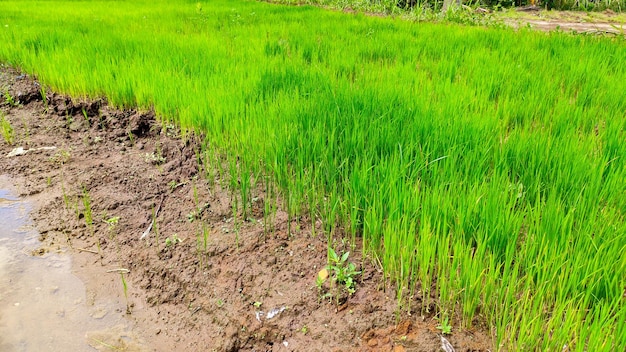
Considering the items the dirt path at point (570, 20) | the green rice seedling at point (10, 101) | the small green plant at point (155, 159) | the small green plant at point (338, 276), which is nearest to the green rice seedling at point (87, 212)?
the small green plant at point (155, 159)

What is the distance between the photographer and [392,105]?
7.61 feet

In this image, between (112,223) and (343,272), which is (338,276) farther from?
(112,223)

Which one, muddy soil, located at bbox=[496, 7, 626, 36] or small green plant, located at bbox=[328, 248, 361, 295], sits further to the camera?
muddy soil, located at bbox=[496, 7, 626, 36]

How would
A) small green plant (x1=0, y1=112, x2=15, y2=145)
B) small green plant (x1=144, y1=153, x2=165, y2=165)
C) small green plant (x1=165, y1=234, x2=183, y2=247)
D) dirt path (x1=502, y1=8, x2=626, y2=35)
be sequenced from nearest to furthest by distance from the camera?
small green plant (x1=165, y1=234, x2=183, y2=247) → small green plant (x1=144, y1=153, x2=165, y2=165) → small green plant (x1=0, y1=112, x2=15, y2=145) → dirt path (x1=502, y1=8, x2=626, y2=35)

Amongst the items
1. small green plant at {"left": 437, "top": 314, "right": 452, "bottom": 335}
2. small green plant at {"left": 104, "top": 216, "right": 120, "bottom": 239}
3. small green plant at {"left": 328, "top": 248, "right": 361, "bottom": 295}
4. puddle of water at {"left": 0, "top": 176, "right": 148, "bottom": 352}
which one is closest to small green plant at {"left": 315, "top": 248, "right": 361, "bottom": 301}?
small green plant at {"left": 328, "top": 248, "right": 361, "bottom": 295}

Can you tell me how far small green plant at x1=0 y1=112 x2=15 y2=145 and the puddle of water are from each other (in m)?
1.24

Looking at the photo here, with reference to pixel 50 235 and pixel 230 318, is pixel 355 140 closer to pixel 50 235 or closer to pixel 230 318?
pixel 230 318

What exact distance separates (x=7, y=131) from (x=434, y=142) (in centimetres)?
273

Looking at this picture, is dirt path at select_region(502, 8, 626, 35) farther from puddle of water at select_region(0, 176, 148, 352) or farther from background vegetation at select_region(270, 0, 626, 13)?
puddle of water at select_region(0, 176, 148, 352)

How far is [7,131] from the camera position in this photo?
2.79 m

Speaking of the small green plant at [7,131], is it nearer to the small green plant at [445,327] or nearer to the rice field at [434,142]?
the rice field at [434,142]

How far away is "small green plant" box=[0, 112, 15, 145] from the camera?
276 cm

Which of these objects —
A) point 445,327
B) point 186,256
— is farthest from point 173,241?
point 445,327

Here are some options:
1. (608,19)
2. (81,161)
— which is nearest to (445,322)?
(81,161)
